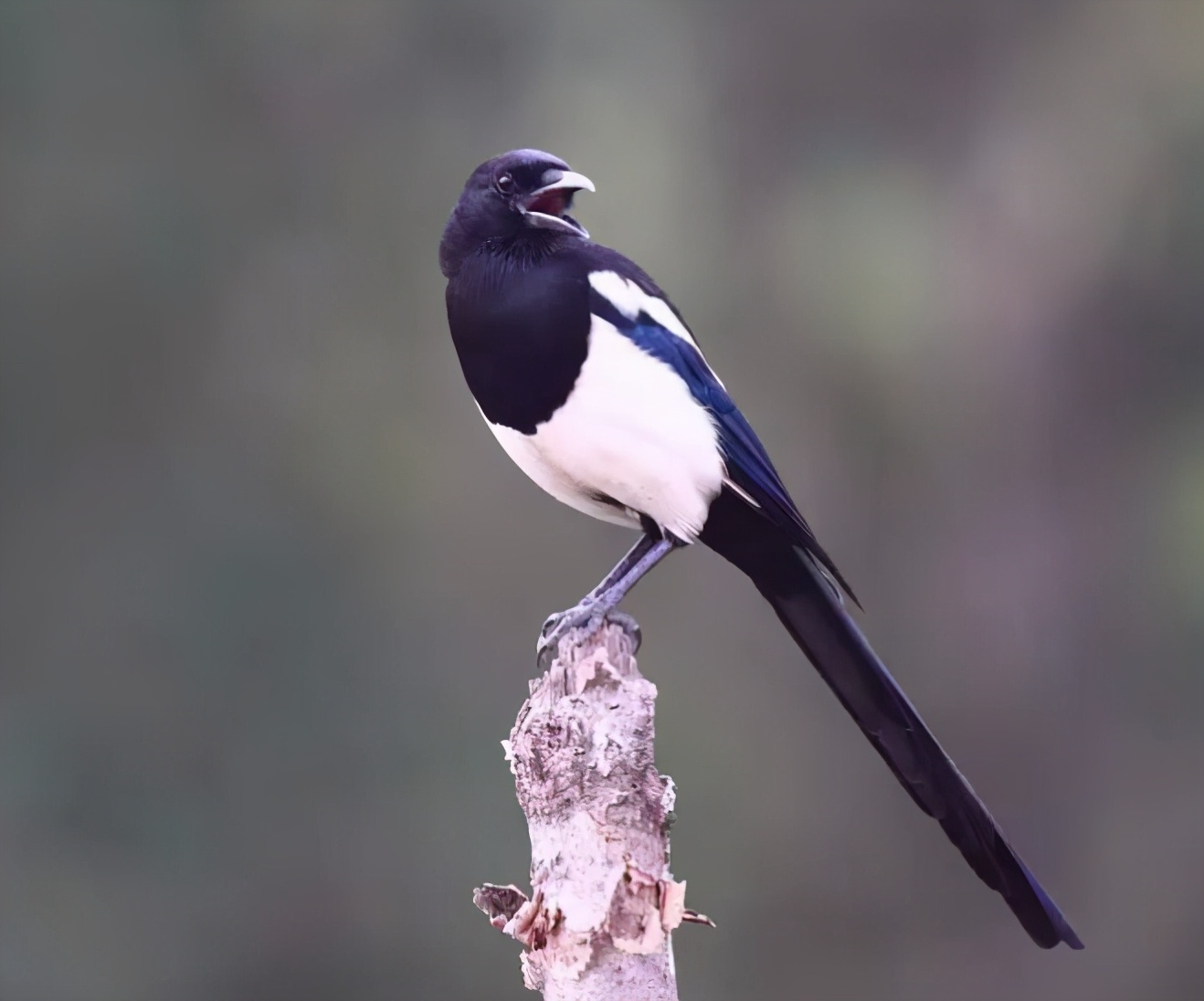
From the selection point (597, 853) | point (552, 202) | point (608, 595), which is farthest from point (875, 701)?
point (552, 202)

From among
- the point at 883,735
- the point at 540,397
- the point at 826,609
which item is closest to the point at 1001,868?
the point at 883,735

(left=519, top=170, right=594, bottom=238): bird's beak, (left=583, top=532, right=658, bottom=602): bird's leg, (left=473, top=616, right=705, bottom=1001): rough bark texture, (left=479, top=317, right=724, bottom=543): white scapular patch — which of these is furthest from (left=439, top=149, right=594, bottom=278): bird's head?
(left=473, top=616, right=705, bottom=1001): rough bark texture

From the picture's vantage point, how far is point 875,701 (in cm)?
168

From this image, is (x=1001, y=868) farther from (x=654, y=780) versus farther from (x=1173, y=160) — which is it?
(x=1173, y=160)

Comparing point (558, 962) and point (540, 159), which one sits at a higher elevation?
point (540, 159)

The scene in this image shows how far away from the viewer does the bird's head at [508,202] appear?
1.73m

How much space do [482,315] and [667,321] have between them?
23 cm

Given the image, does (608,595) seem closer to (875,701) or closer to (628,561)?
(628,561)

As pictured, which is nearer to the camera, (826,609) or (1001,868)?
(1001,868)

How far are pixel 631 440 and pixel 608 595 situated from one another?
0.17 m

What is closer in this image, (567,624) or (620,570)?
(567,624)

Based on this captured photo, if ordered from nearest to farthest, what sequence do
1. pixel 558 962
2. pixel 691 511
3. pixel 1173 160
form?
pixel 558 962, pixel 691 511, pixel 1173 160

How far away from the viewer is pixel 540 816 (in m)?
1.33

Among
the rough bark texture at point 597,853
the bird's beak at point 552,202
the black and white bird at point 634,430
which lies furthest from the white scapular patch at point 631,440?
the rough bark texture at point 597,853
